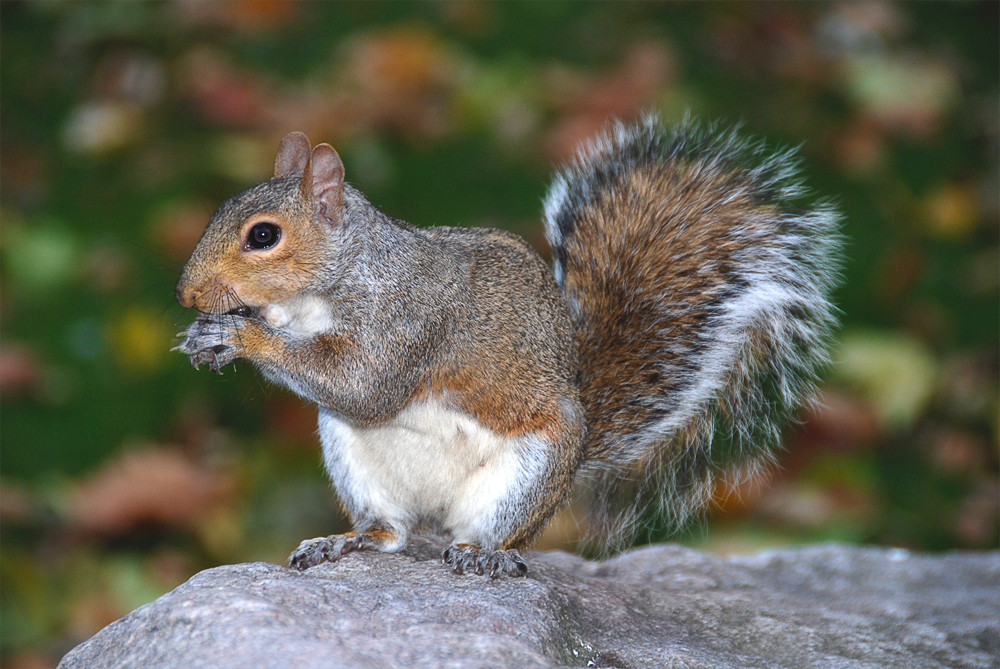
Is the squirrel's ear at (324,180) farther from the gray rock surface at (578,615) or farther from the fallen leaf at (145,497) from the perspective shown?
the fallen leaf at (145,497)

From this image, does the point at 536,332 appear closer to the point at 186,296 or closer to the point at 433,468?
the point at 433,468

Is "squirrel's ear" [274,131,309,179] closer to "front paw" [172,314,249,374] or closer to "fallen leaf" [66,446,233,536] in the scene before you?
"front paw" [172,314,249,374]

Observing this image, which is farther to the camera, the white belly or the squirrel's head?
the white belly

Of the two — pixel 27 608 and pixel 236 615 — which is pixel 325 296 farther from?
pixel 27 608

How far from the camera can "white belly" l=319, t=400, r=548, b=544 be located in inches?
81.8

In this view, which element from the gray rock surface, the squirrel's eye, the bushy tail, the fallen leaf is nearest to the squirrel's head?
the squirrel's eye

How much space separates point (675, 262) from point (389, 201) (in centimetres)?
187

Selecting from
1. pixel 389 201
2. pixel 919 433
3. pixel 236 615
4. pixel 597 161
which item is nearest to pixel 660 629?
pixel 236 615

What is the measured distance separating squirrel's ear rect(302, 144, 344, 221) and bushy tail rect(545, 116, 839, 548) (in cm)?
55

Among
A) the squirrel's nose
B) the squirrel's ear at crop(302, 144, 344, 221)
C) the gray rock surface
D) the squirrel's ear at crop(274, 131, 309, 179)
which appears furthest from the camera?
the squirrel's ear at crop(274, 131, 309, 179)

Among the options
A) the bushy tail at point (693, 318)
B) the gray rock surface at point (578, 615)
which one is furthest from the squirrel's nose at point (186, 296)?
the bushy tail at point (693, 318)

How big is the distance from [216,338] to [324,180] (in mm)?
325

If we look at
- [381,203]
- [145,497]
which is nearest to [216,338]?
[145,497]

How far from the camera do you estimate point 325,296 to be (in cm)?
207
